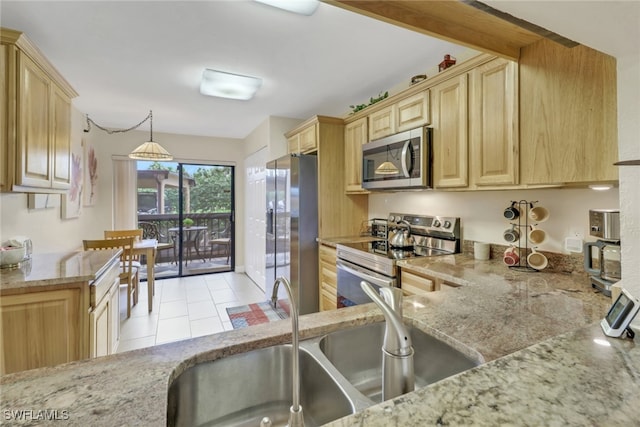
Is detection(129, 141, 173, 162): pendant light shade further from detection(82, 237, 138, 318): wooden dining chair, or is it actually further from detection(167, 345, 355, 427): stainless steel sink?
detection(167, 345, 355, 427): stainless steel sink

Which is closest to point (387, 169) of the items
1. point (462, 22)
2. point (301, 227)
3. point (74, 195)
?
point (301, 227)

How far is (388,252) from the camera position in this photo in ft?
8.01

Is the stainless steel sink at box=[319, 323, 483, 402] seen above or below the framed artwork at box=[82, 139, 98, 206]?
below

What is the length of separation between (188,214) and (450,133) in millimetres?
4652

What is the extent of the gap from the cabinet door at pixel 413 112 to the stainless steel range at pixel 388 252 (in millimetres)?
823

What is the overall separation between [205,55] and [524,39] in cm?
219

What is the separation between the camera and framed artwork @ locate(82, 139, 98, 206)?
4.02 meters

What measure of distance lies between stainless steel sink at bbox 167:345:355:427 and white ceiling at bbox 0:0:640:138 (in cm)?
127

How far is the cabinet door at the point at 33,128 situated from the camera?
1863mm

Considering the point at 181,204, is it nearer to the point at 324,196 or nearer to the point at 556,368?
the point at 324,196

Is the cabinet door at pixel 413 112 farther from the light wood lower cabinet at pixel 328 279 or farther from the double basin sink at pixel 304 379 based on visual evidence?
the double basin sink at pixel 304 379

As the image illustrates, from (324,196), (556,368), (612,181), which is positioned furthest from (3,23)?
(612,181)

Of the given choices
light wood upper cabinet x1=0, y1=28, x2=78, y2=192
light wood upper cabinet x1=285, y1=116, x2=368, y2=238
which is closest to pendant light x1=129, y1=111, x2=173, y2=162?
light wood upper cabinet x1=0, y1=28, x2=78, y2=192

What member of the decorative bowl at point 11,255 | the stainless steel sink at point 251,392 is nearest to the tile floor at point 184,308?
the decorative bowl at point 11,255
